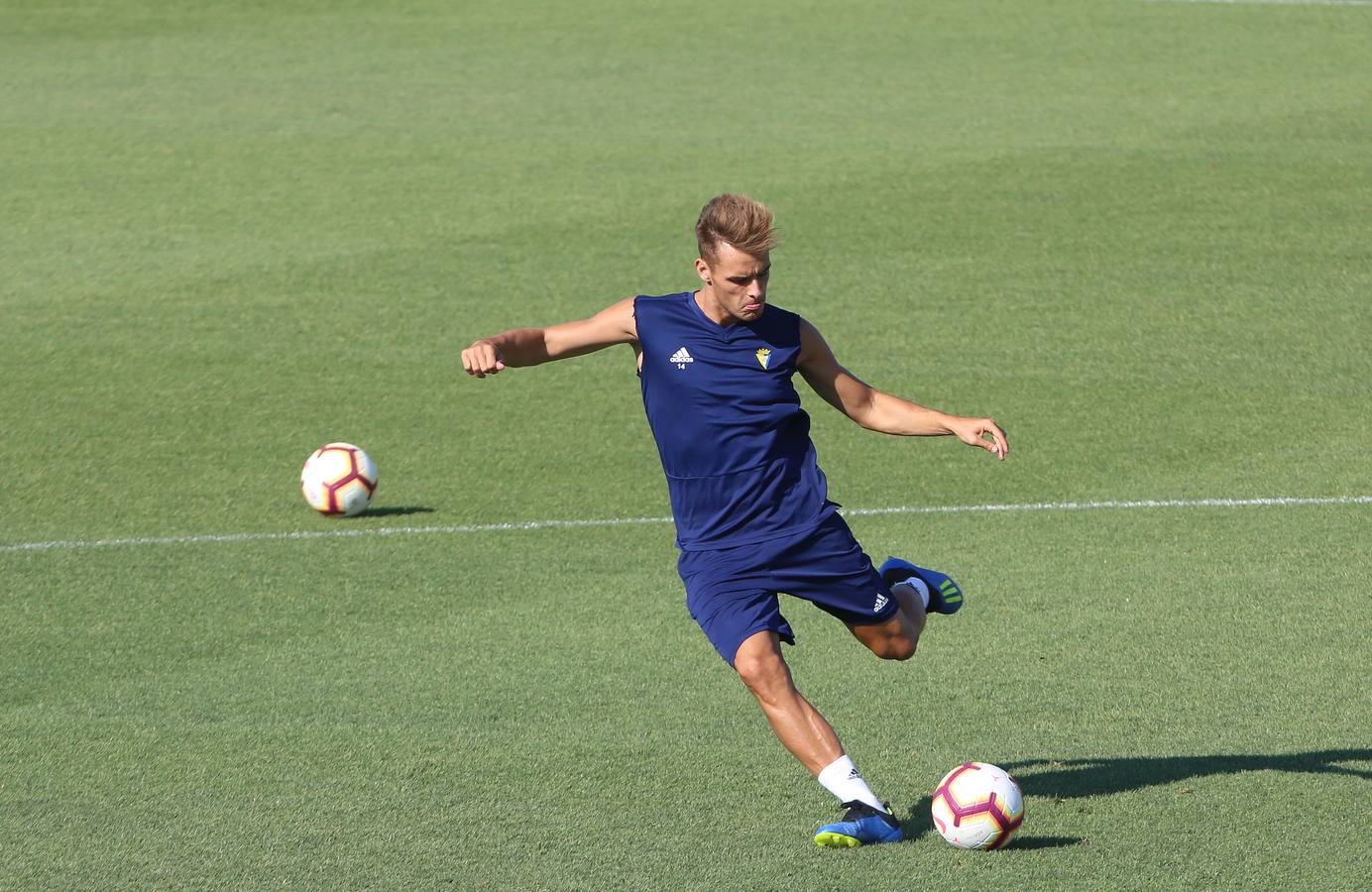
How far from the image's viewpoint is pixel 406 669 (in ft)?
30.1

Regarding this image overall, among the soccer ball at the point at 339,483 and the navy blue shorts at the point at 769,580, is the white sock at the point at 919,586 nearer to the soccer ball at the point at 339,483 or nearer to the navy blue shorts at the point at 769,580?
the navy blue shorts at the point at 769,580

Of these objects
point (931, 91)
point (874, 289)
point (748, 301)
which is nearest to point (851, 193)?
point (874, 289)

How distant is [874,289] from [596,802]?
1118cm

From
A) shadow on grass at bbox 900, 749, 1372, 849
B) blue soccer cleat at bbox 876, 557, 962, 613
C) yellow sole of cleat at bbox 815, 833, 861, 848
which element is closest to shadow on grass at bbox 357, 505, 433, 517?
blue soccer cleat at bbox 876, 557, 962, 613

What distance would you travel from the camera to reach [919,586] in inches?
318

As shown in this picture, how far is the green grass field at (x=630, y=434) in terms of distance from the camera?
7414 mm

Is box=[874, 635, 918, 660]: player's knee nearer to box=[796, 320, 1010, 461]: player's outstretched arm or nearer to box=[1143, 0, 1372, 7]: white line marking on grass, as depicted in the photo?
box=[796, 320, 1010, 461]: player's outstretched arm

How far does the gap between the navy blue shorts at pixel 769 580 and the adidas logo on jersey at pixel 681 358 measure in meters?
0.71

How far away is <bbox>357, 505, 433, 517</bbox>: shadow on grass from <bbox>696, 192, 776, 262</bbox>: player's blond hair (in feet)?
18.9

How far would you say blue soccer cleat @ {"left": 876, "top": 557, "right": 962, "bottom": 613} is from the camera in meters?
8.16

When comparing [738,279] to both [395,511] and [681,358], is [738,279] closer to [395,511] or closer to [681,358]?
[681,358]

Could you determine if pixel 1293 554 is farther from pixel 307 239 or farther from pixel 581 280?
pixel 307 239

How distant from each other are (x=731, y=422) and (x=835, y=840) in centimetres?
157

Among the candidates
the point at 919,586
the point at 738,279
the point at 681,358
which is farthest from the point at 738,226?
the point at 919,586
